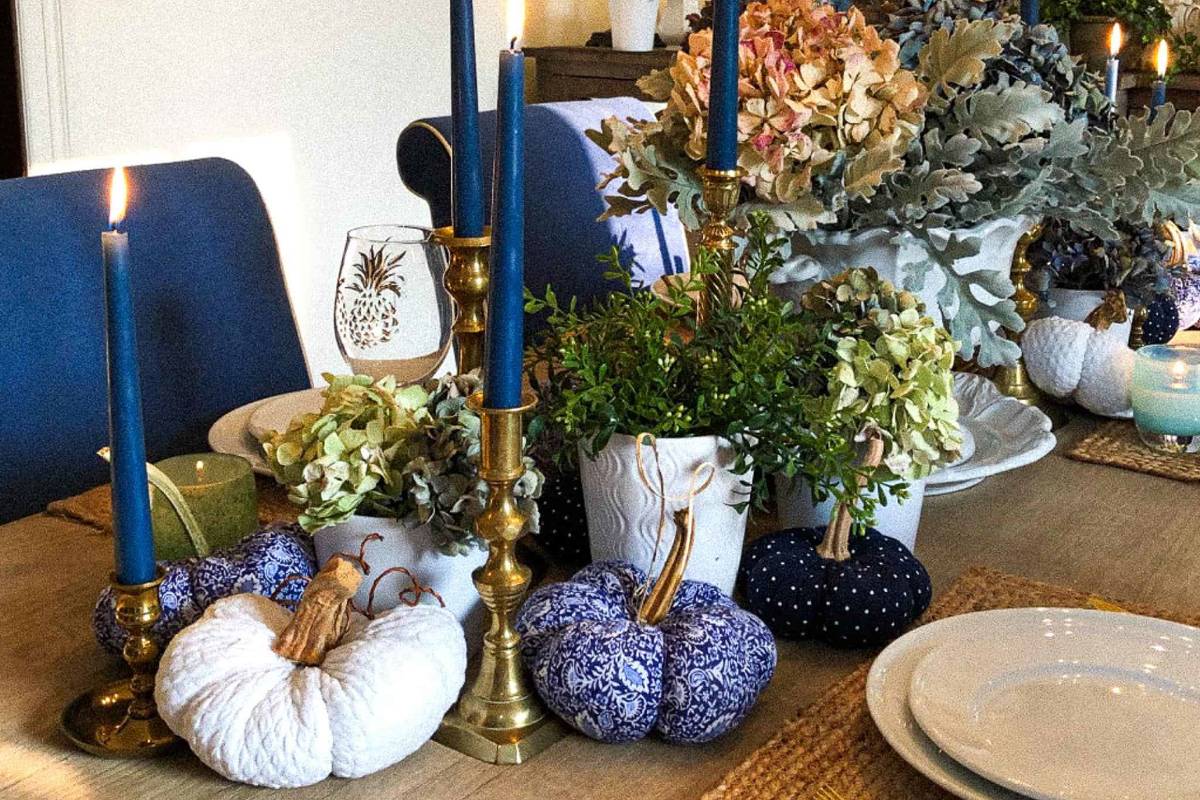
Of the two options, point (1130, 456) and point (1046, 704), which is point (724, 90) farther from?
point (1130, 456)

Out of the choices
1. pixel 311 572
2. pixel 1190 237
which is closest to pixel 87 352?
pixel 311 572

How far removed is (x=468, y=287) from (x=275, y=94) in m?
2.27

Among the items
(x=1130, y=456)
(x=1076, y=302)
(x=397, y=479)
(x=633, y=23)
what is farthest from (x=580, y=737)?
(x=633, y=23)

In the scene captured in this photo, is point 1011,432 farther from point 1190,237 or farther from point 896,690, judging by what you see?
point 1190,237

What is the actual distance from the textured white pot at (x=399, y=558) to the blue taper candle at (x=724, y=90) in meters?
0.30

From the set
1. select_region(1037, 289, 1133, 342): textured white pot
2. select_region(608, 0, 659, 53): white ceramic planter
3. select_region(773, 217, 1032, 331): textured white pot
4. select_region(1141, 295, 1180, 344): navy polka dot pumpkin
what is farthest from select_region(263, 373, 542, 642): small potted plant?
select_region(608, 0, 659, 53): white ceramic planter

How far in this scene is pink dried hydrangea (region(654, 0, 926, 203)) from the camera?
0.89 meters

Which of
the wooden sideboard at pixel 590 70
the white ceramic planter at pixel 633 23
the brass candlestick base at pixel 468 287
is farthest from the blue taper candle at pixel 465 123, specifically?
the white ceramic planter at pixel 633 23

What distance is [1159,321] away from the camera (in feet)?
4.56

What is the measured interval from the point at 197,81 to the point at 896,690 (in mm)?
2446

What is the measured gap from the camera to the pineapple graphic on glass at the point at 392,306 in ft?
3.05

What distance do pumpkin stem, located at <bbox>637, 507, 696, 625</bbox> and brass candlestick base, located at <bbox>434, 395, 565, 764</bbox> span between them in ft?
0.23

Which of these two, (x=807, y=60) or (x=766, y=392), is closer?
(x=766, y=392)

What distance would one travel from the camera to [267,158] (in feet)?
9.85
